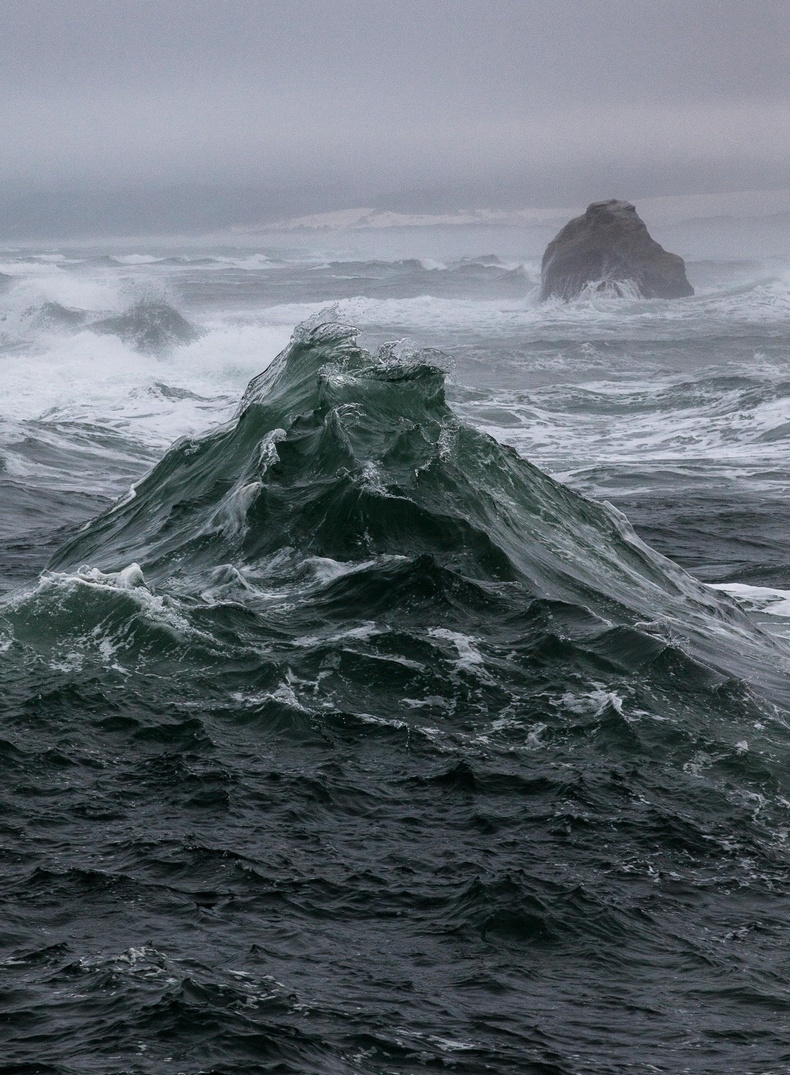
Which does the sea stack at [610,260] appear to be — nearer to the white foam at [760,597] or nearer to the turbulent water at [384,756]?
the turbulent water at [384,756]

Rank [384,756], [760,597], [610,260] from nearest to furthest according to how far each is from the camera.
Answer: [384,756], [760,597], [610,260]

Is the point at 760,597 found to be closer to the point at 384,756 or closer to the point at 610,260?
the point at 384,756

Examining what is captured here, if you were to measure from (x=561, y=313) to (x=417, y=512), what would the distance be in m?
57.2

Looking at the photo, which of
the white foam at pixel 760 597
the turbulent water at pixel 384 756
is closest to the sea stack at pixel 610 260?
the turbulent water at pixel 384 756

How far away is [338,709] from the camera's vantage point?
1136 centimetres

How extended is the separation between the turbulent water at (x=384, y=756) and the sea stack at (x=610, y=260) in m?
55.6

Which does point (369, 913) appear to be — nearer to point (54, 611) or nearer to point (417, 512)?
point (54, 611)

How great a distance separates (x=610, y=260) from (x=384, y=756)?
71.6m

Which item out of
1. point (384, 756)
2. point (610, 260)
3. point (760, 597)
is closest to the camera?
point (384, 756)

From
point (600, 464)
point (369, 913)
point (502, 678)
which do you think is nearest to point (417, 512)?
point (502, 678)

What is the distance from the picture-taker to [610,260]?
78125 millimetres

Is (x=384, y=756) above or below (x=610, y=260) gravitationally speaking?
below

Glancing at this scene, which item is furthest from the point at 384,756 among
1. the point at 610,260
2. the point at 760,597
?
the point at 610,260

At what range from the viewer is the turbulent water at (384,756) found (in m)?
7.05
